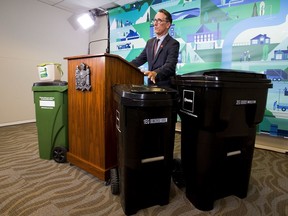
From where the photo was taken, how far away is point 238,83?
1.14m

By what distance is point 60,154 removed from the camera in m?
1.92

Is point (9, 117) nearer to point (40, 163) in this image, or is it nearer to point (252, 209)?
point (40, 163)

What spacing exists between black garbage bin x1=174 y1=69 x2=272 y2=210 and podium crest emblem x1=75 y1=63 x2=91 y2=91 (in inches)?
29.3

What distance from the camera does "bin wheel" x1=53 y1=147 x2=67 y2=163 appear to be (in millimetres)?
1914

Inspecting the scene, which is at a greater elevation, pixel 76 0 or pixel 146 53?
pixel 76 0

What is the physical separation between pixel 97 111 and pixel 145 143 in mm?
576

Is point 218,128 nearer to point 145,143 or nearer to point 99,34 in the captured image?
point 145,143

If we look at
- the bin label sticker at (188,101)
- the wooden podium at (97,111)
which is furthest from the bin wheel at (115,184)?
the bin label sticker at (188,101)

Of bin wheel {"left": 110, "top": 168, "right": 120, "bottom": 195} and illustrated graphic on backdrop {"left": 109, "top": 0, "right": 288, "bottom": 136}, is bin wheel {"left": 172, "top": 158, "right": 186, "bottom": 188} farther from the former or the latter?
illustrated graphic on backdrop {"left": 109, "top": 0, "right": 288, "bottom": 136}

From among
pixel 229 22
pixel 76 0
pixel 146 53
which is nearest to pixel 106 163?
pixel 146 53

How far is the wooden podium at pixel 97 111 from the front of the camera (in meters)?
1.49

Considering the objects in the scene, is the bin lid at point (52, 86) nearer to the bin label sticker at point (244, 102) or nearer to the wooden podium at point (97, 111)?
the wooden podium at point (97, 111)

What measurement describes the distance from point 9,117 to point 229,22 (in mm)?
3950

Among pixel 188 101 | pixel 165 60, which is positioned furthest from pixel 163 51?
pixel 188 101
